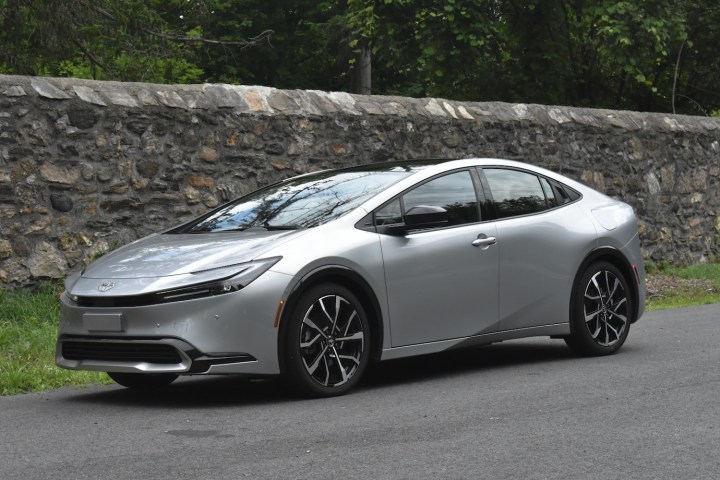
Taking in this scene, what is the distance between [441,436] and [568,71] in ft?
59.1

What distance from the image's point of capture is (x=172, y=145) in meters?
11.3

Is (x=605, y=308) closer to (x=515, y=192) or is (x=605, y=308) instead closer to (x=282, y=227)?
(x=515, y=192)

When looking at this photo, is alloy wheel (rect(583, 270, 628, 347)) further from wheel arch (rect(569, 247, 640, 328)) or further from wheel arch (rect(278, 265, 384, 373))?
wheel arch (rect(278, 265, 384, 373))

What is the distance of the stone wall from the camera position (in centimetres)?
1041

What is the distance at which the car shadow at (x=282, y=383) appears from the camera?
7215 millimetres

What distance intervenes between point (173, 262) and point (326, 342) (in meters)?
1.01

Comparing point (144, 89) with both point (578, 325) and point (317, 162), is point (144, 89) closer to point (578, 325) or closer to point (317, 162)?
point (317, 162)

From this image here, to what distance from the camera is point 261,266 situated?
6.77 m

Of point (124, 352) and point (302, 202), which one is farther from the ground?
point (302, 202)

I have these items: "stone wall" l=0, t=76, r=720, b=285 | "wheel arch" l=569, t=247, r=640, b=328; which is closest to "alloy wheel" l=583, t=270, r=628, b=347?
"wheel arch" l=569, t=247, r=640, b=328

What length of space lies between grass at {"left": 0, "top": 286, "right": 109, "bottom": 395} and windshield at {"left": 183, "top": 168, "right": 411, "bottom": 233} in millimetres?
1337

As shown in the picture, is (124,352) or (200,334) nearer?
(200,334)

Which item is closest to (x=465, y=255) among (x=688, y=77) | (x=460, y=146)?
(x=460, y=146)

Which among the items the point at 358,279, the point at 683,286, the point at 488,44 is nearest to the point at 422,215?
the point at 358,279
